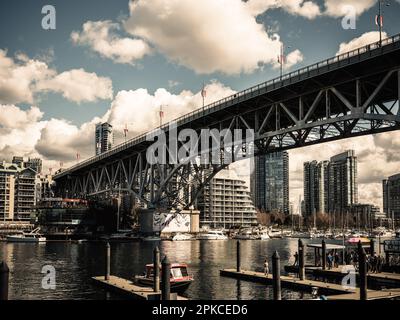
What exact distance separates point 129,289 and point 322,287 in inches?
528

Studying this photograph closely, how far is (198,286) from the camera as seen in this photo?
39.1 metres

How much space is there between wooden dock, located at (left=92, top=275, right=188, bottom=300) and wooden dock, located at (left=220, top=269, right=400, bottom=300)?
10238 mm

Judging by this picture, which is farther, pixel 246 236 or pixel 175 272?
pixel 246 236

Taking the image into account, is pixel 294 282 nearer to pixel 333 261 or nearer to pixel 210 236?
pixel 333 261

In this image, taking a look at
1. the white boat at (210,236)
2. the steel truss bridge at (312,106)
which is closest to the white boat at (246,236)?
the white boat at (210,236)

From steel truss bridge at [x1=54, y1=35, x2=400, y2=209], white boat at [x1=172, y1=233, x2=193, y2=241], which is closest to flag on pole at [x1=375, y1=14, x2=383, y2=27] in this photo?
steel truss bridge at [x1=54, y1=35, x2=400, y2=209]

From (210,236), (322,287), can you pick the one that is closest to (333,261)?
(322,287)

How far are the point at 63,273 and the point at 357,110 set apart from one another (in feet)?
112

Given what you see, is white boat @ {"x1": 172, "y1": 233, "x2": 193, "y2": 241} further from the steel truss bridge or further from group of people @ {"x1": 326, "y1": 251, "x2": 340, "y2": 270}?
group of people @ {"x1": 326, "y1": 251, "x2": 340, "y2": 270}

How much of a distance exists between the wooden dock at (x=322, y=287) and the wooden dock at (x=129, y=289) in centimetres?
1024

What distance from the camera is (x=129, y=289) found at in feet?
108

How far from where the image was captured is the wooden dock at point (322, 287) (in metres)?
29.2

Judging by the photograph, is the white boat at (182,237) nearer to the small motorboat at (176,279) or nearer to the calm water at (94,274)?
the calm water at (94,274)

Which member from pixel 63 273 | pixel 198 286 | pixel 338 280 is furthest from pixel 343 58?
pixel 63 273
